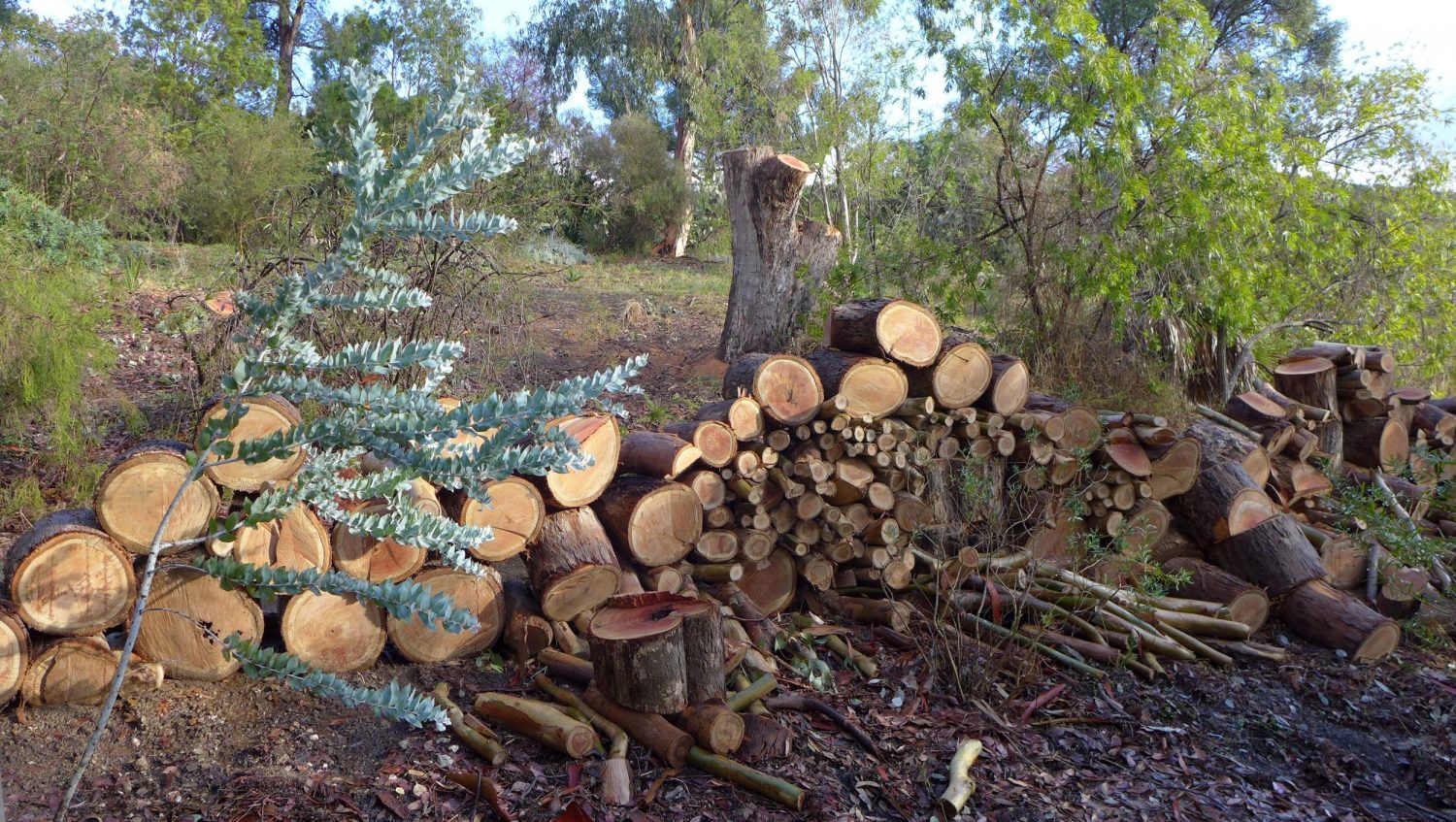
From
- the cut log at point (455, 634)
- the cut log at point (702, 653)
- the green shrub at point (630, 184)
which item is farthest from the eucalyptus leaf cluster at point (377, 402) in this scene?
the green shrub at point (630, 184)

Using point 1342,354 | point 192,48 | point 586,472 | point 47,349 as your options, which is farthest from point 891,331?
point 192,48

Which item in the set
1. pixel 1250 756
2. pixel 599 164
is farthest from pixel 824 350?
pixel 599 164

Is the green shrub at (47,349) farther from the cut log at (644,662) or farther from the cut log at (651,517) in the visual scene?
the cut log at (644,662)

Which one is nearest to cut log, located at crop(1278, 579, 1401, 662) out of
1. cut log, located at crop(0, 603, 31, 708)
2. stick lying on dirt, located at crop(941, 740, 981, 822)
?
stick lying on dirt, located at crop(941, 740, 981, 822)

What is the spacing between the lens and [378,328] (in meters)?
5.46

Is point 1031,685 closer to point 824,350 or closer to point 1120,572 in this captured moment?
point 1120,572

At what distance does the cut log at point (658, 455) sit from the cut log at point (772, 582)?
0.62m

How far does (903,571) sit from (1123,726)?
44.1 inches

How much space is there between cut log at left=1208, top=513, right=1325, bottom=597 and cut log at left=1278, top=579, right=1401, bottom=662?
0.24 feet

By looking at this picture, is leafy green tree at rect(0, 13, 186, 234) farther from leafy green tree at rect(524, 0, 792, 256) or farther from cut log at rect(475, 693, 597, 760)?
cut log at rect(475, 693, 597, 760)

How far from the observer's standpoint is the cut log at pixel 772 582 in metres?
4.39

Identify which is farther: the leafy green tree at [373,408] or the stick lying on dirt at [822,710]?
the stick lying on dirt at [822,710]

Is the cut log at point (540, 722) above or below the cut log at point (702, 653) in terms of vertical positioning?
below

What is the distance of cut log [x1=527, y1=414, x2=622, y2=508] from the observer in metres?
3.88
